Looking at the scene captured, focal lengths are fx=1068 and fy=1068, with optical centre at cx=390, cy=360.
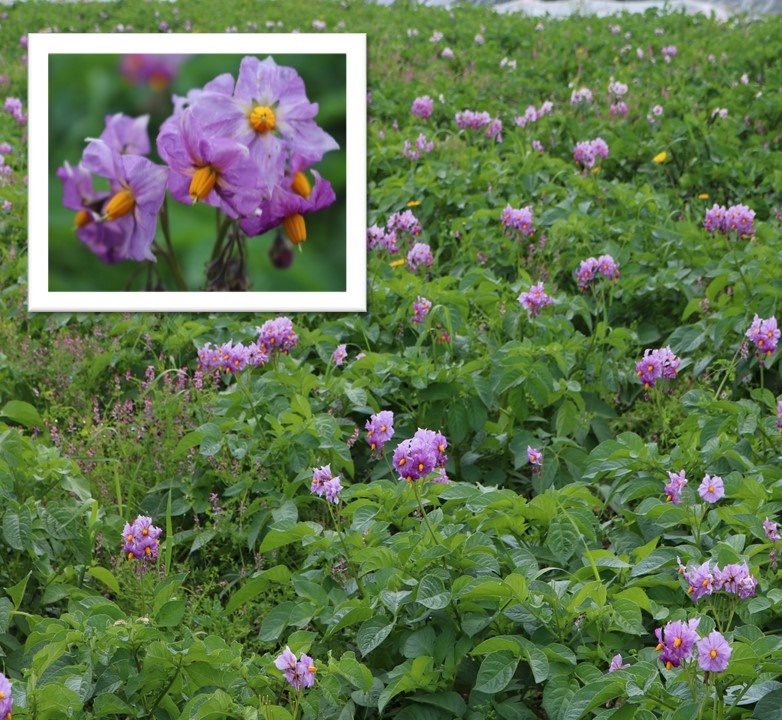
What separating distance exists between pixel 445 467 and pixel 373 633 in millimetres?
992

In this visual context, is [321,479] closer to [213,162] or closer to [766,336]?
[766,336]

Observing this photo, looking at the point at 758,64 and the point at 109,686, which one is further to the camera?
the point at 758,64

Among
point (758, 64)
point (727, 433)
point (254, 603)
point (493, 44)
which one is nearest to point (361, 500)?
point (254, 603)

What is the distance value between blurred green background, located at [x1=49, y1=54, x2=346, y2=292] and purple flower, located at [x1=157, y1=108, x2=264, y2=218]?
38 mm

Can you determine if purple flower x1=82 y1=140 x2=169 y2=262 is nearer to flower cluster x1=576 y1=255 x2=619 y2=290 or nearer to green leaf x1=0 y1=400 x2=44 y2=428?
green leaf x1=0 y1=400 x2=44 y2=428

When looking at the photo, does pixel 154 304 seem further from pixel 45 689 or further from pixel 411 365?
pixel 45 689

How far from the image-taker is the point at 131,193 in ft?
11.1

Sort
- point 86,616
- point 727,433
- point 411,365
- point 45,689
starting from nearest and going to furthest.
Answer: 1. point 45,689
2. point 86,616
3. point 727,433
4. point 411,365

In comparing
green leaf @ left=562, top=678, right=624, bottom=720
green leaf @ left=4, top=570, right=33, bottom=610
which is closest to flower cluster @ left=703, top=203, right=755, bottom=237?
green leaf @ left=562, top=678, right=624, bottom=720

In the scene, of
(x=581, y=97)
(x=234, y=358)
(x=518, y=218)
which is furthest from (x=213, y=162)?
A: (x=581, y=97)

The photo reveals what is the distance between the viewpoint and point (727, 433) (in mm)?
2750

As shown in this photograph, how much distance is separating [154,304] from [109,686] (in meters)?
1.73

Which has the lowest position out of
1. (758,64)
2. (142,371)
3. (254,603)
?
(254,603)

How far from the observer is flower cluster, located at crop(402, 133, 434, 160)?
4.92 metres
